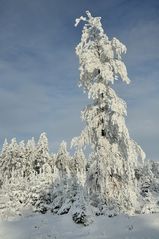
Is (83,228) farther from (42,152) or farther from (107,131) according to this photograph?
(42,152)

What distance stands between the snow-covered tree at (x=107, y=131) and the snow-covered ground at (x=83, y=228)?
4.24 m

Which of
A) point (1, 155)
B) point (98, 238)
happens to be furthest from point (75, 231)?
point (1, 155)

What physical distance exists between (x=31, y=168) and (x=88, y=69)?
6359 cm

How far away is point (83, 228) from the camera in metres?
19.0

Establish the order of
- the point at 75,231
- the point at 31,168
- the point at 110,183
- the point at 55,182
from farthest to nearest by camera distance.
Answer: the point at 31,168
the point at 55,182
the point at 110,183
the point at 75,231

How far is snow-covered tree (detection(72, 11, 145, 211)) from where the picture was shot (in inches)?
990

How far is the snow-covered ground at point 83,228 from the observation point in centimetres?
1614

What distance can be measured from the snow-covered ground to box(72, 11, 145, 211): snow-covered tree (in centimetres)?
424

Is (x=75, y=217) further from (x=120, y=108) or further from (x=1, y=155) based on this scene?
(x=1, y=155)

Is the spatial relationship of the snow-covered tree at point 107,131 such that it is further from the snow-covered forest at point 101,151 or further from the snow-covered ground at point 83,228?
the snow-covered ground at point 83,228

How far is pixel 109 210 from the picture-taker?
22812 mm

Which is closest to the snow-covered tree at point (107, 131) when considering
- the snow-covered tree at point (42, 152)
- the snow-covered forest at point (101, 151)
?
the snow-covered forest at point (101, 151)

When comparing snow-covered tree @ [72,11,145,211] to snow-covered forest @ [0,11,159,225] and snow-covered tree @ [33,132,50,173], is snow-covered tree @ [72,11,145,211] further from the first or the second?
snow-covered tree @ [33,132,50,173]

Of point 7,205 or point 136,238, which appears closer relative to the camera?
point 136,238
